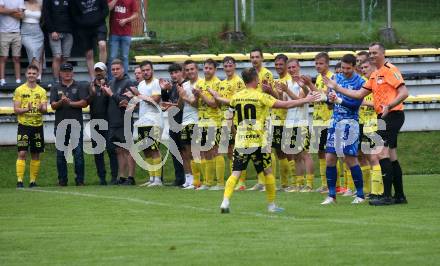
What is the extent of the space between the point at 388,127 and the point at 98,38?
950 centimetres

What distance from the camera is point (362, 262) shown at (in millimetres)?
10234

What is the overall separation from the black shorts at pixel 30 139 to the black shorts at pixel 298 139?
14.9 ft

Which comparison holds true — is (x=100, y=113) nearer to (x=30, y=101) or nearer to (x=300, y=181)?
(x=30, y=101)

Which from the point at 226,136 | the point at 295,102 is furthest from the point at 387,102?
the point at 226,136

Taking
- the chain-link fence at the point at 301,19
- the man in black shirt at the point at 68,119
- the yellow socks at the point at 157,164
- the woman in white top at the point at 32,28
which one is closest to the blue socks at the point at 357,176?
the yellow socks at the point at 157,164

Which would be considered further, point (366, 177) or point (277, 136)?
point (277, 136)

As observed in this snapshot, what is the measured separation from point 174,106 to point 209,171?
1.32 m

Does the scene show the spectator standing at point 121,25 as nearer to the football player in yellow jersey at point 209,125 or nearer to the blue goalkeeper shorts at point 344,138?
the football player in yellow jersey at point 209,125

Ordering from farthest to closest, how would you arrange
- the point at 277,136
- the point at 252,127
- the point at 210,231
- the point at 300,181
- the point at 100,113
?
the point at 100,113 → the point at 300,181 → the point at 277,136 → the point at 252,127 → the point at 210,231

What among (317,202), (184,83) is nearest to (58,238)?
(317,202)

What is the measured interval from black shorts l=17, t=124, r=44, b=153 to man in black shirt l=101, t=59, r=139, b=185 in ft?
4.27

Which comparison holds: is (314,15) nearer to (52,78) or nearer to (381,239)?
(52,78)

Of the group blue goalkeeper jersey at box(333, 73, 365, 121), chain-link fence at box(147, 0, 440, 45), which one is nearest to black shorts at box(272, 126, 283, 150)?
blue goalkeeper jersey at box(333, 73, 365, 121)

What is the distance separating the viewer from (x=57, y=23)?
75.2ft
